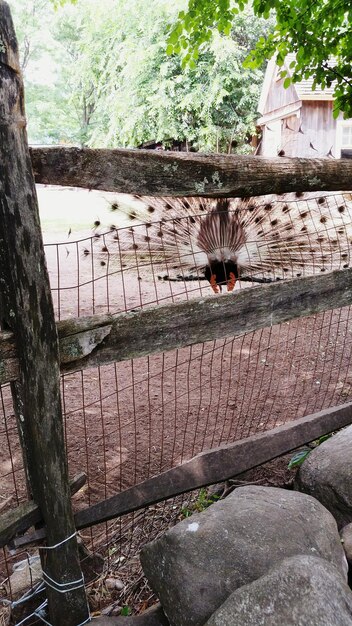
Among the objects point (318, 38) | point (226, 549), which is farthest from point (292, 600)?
point (318, 38)

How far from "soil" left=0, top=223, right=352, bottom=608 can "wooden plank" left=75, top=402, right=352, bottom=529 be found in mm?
414

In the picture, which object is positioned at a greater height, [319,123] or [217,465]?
[319,123]

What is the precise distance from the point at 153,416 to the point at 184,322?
2.14 meters

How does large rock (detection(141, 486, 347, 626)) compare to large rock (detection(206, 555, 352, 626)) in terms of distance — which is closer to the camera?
large rock (detection(206, 555, 352, 626))

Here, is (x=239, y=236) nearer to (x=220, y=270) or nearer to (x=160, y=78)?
(x=220, y=270)

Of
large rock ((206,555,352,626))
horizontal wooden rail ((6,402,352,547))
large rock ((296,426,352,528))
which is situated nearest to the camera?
large rock ((206,555,352,626))

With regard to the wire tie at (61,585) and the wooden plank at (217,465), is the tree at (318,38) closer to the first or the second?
the wooden plank at (217,465)

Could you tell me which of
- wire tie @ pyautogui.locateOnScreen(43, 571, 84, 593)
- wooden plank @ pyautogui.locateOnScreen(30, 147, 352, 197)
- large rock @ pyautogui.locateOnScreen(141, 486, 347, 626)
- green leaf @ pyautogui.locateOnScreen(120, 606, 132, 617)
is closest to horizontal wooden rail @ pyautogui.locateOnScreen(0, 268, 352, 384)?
wooden plank @ pyautogui.locateOnScreen(30, 147, 352, 197)

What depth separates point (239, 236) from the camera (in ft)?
13.4

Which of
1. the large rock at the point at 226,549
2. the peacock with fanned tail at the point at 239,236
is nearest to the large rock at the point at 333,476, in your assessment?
the large rock at the point at 226,549

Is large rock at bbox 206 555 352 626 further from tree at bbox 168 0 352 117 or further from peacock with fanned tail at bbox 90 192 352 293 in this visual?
tree at bbox 168 0 352 117

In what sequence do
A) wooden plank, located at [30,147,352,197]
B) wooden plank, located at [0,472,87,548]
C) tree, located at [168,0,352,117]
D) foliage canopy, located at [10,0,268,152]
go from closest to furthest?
wooden plank, located at [30,147,352,197] < wooden plank, located at [0,472,87,548] < tree, located at [168,0,352,117] < foliage canopy, located at [10,0,268,152]

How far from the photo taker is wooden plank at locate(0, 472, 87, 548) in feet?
6.64

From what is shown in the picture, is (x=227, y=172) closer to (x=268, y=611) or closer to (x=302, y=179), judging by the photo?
(x=302, y=179)
